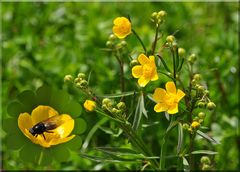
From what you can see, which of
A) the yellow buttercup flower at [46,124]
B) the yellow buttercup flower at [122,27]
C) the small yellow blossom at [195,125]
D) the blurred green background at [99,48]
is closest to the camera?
the small yellow blossom at [195,125]

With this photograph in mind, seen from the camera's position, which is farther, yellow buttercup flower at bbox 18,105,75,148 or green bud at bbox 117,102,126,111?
yellow buttercup flower at bbox 18,105,75,148

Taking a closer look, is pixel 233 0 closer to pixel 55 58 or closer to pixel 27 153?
pixel 55 58

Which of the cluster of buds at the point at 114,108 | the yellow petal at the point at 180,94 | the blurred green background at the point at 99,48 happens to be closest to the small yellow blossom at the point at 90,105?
the cluster of buds at the point at 114,108

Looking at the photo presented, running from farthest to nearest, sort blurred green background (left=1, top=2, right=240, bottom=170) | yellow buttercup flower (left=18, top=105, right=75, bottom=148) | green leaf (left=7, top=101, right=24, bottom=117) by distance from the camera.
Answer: blurred green background (left=1, top=2, right=240, bottom=170) → green leaf (left=7, top=101, right=24, bottom=117) → yellow buttercup flower (left=18, top=105, right=75, bottom=148)

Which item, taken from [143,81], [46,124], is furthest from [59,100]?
[143,81]

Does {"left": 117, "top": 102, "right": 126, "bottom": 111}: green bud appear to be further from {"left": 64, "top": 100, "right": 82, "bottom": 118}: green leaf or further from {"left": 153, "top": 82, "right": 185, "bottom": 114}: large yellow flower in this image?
{"left": 64, "top": 100, "right": 82, "bottom": 118}: green leaf

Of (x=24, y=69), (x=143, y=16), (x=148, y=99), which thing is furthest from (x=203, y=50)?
(x=148, y=99)

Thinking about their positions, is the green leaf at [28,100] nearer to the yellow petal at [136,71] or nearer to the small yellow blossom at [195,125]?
the yellow petal at [136,71]

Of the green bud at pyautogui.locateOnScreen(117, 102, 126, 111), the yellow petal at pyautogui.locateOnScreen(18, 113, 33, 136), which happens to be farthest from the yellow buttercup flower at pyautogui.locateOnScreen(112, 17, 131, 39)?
the yellow petal at pyautogui.locateOnScreen(18, 113, 33, 136)
